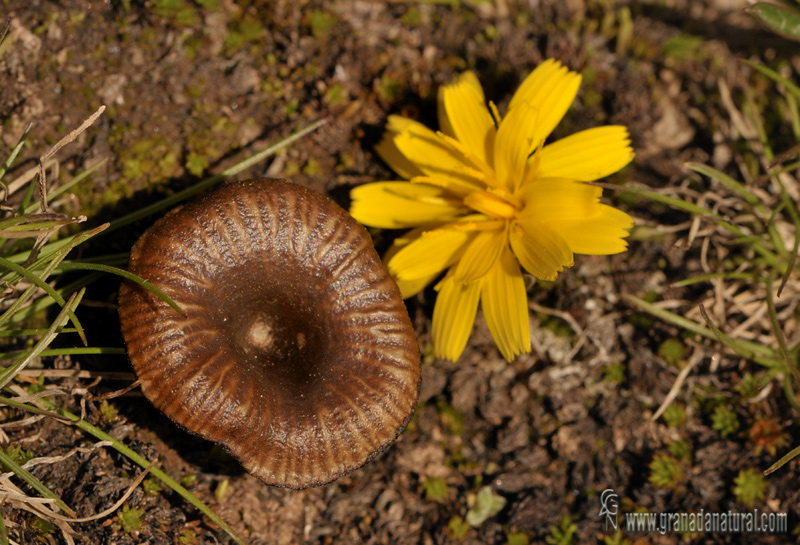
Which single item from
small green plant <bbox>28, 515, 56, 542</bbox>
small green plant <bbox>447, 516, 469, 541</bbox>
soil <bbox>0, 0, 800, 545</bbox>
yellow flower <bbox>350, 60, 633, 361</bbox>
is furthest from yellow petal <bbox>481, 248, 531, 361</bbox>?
small green plant <bbox>28, 515, 56, 542</bbox>

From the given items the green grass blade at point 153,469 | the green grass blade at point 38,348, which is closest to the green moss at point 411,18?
the green grass blade at point 38,348

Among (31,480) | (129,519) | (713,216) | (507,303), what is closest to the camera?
(31,480)

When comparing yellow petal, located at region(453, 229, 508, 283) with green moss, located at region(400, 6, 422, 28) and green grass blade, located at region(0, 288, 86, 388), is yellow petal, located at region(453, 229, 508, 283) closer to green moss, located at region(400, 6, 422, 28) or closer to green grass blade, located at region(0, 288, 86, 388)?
green moss, located at region(400, 6, 422, 28)

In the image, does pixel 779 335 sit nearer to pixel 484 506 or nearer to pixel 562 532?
pixel 562 532

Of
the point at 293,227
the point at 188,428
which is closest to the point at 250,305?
the point at 293,227

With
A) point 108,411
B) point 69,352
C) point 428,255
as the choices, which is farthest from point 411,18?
point 108,411

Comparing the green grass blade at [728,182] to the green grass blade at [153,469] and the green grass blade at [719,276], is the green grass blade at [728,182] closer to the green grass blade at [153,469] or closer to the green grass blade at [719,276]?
the green grass blade at [719,276]
